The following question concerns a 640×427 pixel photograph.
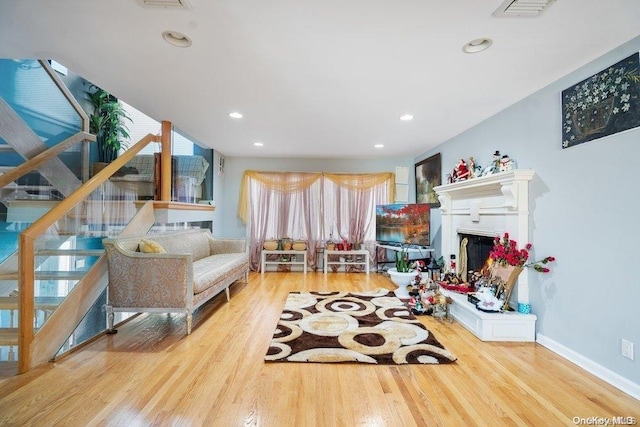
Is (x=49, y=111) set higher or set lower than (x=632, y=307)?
higher

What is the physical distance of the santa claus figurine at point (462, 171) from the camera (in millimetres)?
3715

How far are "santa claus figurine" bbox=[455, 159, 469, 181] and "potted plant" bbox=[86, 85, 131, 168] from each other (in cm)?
456

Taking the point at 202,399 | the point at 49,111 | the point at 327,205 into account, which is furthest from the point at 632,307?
the point at 49,111

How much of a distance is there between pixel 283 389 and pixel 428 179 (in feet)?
14.1

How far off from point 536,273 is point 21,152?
5148mm

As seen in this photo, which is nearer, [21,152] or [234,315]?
[21,152]

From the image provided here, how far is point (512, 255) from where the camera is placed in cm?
268

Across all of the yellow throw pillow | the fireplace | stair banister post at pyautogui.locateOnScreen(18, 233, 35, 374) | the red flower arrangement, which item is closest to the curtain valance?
the fireplace

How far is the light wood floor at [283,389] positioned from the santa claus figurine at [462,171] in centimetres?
205

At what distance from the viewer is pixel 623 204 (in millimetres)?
1897

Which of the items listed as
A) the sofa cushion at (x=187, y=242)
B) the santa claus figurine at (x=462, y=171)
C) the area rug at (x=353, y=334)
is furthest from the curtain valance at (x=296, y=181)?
the area rug at (x=353, y=334)

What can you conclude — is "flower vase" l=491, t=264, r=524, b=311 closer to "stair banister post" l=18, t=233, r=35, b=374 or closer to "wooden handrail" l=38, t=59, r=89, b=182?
"stair banister post" l=18, t=233, r=35, b=374

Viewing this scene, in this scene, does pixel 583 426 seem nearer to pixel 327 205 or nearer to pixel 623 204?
pixel 623 204

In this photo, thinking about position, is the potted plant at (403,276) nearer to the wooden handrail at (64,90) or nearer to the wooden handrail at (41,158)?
the wooden handrail at (41,158)
